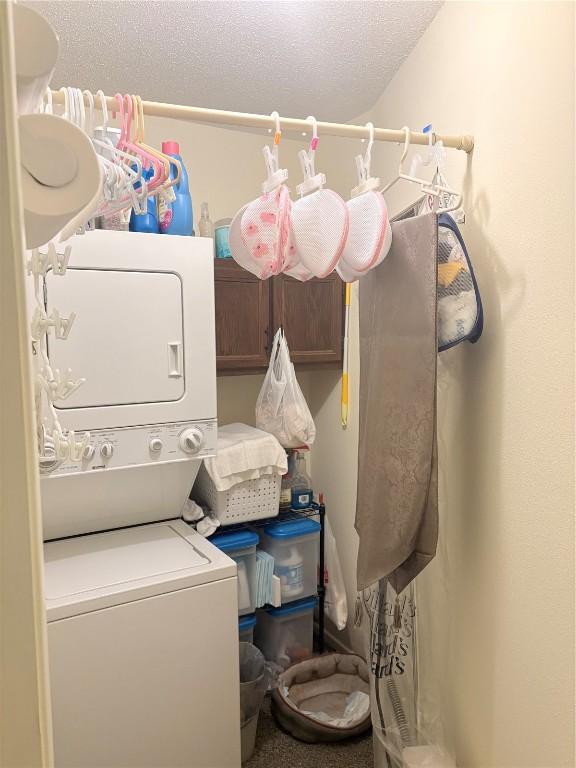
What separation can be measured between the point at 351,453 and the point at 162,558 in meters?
1.07

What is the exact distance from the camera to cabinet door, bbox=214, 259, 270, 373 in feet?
7.30

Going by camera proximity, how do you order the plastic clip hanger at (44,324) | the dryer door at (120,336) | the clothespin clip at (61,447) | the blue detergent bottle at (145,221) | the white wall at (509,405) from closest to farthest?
the plastic clip hanger at (44,324), the clothespin clip at (61,447), the white wall at (509,405), the dryer door at (120,336), the blue detergent bottle at (145,221)

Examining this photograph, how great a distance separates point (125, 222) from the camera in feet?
5.54

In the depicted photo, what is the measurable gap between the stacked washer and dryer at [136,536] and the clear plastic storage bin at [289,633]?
697 millimetres

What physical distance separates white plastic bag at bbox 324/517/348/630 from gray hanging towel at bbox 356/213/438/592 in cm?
108

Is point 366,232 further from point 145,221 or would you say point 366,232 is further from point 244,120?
point 145,221

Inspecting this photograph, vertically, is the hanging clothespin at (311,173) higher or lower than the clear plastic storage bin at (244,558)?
higher

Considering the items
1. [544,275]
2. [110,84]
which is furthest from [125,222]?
[544,275]

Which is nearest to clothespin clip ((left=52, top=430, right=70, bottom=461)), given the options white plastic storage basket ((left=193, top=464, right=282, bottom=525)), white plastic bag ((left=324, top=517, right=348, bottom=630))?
white plastic storage basket ((left=193, top=464, right=282, bottom=525))

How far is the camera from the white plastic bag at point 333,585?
2475mm

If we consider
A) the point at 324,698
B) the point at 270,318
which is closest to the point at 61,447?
the point at 270,318

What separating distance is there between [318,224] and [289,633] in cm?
189

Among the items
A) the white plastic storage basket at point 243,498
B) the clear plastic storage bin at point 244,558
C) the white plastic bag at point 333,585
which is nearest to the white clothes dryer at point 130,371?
Answer: the white plastic storage basket at point 243,498

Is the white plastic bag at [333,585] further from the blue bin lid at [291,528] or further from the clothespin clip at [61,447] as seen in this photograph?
the clothespin clip at [61,447]
